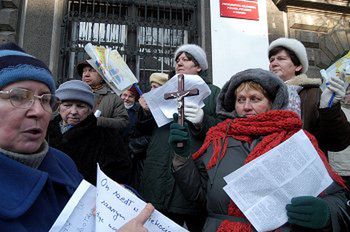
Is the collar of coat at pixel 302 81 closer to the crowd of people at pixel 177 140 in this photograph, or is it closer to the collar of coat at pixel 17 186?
the crowd of people at pixel 177 140

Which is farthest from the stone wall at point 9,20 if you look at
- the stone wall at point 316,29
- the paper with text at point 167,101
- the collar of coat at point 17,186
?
the collar of coat at point 17,186

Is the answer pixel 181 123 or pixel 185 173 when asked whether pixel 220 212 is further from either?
pixel 181 123

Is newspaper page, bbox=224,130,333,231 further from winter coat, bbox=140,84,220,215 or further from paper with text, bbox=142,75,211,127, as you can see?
paper with text, bbox=142,75,211,127

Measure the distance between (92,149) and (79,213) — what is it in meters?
1.69

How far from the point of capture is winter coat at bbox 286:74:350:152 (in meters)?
2.51

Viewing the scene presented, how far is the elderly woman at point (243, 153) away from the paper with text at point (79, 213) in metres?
0.81

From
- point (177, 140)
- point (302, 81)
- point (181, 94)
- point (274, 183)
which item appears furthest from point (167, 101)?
point (274, 183)

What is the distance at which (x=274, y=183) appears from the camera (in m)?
1.86

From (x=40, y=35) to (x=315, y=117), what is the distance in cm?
542

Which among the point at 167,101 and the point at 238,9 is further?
the point at 238,9

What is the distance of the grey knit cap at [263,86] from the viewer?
231 cm

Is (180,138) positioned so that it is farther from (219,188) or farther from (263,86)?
(263,86)

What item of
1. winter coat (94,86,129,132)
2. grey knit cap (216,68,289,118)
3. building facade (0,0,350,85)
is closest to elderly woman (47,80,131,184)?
winter coat (94,86,129,132)

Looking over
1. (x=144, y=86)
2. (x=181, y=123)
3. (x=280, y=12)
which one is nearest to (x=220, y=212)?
(x=181, y=123)
